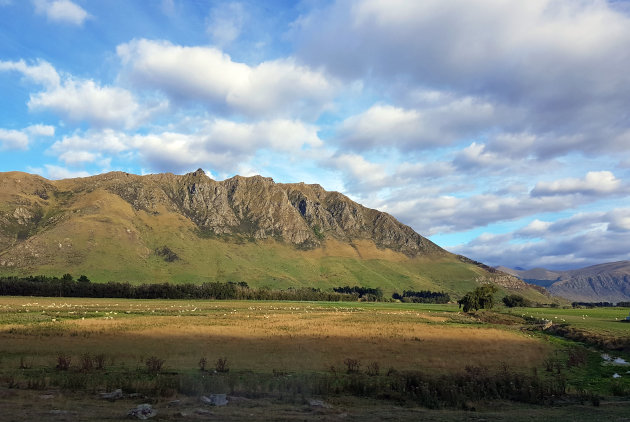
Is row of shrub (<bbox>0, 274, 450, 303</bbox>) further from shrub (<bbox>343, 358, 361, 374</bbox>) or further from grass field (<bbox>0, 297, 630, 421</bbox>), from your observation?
shrub (<bbox>343, 358, 361, 374</bbox>)

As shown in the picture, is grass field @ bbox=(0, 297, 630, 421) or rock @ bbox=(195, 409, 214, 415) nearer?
rock @ bbox=(195, 409, 214, 415)

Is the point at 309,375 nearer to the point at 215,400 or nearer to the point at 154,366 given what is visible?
the point at 215,400

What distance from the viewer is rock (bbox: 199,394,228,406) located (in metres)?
20.0

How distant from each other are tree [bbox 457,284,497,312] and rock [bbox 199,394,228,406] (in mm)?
114466

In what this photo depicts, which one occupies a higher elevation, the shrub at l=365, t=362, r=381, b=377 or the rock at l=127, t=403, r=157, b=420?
the rock at l=127, t=403, r=157, b=420

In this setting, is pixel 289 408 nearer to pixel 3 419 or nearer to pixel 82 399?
pixel 82 399

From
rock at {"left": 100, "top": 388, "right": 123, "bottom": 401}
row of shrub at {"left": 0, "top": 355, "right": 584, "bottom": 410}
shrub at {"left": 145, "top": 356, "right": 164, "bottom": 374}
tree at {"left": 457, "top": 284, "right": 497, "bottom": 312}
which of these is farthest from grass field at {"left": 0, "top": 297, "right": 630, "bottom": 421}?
tree at {"left": 457, "top": 284, "right": 497, "bottom": 312}

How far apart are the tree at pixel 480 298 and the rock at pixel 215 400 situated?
114466 mm

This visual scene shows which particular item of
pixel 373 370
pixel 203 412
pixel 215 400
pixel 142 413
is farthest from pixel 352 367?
pixel 142 413

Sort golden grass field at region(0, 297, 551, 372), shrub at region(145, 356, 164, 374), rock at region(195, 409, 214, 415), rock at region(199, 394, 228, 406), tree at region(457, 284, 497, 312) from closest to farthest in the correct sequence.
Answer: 1. rock at region(195, 409, 214, 415)
2. rock at region(199, 394, 228, 406)
3. shrub at region(145, 356, 164, 374)
4. golden grass field at region(0, 297, 551, 372)
5. tree at region(457, 284, 497, 312)

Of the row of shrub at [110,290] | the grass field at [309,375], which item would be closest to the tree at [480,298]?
the grass field at [309,375]

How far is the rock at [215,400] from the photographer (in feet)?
65.8

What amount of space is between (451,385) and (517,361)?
17585 mm

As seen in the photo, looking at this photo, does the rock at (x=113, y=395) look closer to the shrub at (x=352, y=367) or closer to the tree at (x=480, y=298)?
the shrub at (x=352, y=367)
